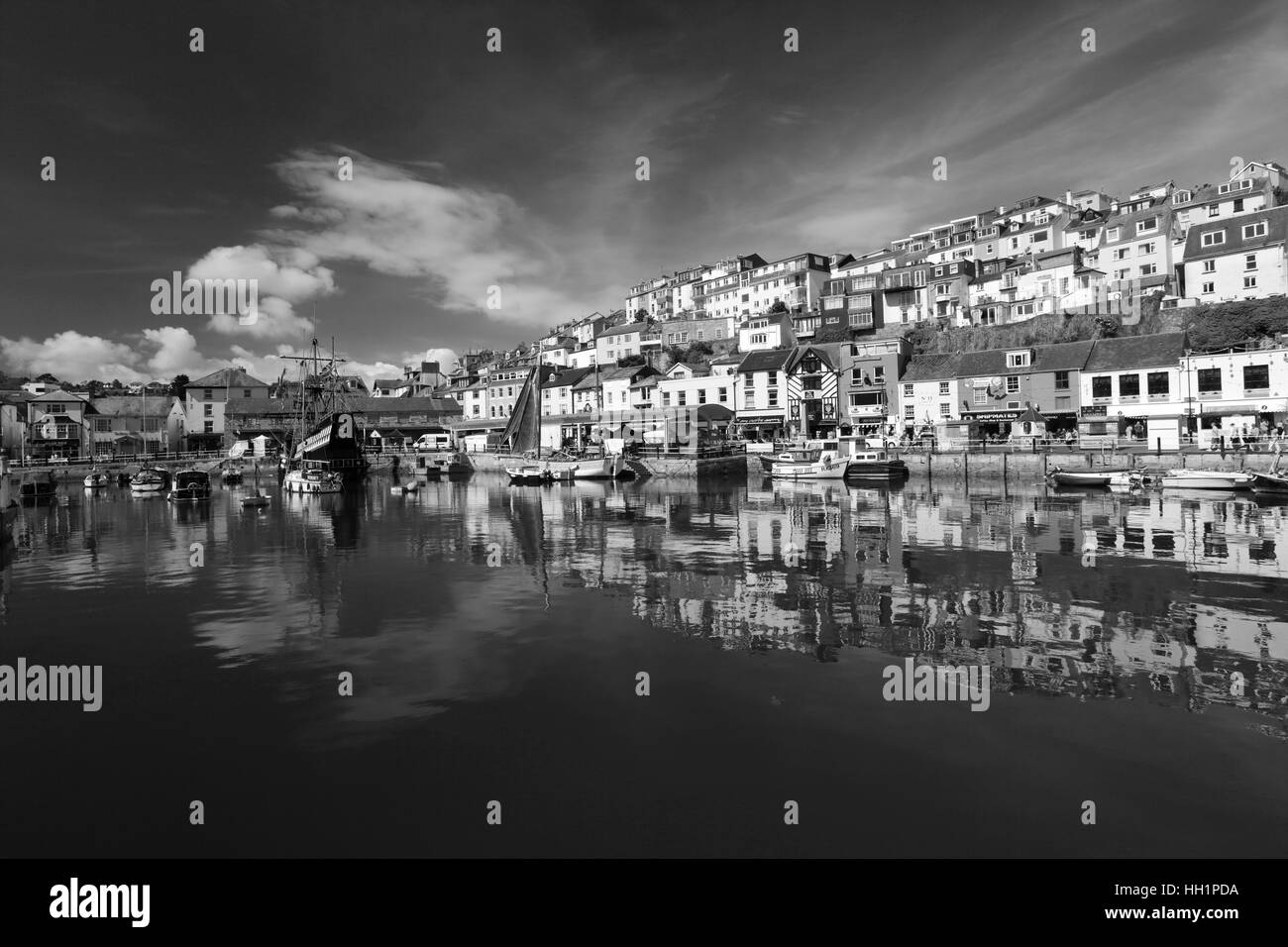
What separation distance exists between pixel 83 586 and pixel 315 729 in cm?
1532

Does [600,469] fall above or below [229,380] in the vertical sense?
below

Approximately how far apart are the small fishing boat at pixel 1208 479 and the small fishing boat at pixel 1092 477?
7.15 ft

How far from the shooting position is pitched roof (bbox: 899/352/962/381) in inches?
2719

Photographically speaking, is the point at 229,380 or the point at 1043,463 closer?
the point at 1043,463

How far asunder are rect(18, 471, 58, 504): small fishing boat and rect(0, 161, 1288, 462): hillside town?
2498 centimetres

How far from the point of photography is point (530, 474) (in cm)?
6172

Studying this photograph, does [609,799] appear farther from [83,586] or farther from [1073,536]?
[1073,536]

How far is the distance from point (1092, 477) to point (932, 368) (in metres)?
28.5

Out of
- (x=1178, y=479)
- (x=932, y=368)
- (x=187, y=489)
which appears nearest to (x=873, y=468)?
(x=1178, y=479)

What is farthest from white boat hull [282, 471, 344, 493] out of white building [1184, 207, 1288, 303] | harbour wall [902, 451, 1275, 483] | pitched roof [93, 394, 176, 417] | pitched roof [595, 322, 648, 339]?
white building [1184, 207, 1288, 303]

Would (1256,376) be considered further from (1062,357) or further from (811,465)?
(811,465)

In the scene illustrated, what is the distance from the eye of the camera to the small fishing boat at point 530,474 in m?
61.3

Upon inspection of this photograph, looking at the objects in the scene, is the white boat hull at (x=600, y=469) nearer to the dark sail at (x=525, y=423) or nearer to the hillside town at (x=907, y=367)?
the hillside town at (x=907, y=367)

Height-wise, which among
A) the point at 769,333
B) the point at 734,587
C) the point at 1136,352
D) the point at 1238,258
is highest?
the point at 769,333
